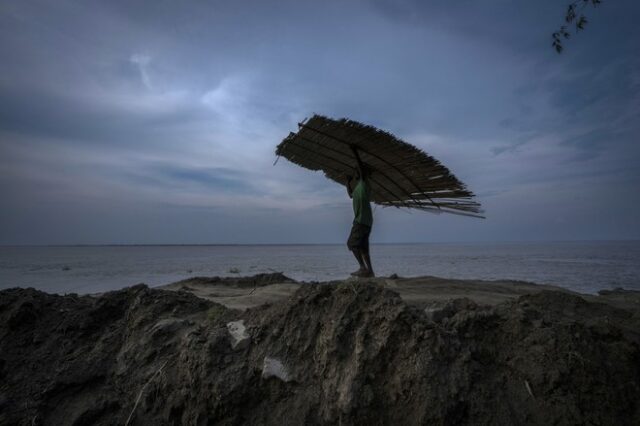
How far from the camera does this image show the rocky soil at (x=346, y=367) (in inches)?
80.2

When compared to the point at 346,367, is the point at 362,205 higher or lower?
higher

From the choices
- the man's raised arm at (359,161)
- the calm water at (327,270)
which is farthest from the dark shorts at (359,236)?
the calm water at (327,270)

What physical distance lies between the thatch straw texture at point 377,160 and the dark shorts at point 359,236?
3.46 ft

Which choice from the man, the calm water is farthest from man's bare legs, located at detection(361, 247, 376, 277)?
the calm water

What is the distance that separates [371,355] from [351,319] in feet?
0.98

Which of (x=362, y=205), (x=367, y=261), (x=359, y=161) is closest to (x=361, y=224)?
(x=362, y=205)

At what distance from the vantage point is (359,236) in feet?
18.4

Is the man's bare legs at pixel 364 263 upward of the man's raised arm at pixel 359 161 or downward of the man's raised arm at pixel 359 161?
downward

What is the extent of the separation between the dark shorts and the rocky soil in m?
2.79

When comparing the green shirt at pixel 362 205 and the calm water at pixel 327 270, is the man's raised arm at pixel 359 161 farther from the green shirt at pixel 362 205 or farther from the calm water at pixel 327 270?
the calm water at pixel 327 270

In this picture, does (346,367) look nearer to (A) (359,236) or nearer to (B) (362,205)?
(A) (359,236)

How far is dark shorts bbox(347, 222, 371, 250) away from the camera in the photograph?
221 inches

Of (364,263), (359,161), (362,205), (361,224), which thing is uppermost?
(359,161)

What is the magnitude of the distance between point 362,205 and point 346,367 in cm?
357
